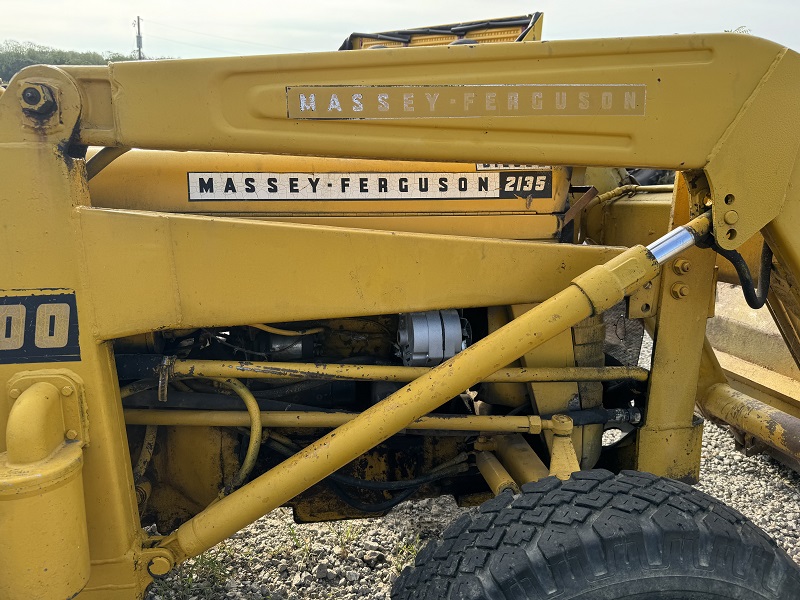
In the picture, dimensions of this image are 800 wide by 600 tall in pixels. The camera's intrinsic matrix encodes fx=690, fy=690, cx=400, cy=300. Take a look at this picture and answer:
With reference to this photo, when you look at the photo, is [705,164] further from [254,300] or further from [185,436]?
[185,436]

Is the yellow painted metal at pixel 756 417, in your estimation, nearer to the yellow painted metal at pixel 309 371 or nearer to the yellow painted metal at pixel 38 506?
the yellow painted metal at pixel 309 371

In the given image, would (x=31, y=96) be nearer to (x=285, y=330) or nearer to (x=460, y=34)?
(x=285, y=330)

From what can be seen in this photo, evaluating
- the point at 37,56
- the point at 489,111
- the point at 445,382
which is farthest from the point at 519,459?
the point at 37,56

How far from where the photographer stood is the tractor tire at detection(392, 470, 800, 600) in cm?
156

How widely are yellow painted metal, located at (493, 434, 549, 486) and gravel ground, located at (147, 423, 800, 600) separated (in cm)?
83

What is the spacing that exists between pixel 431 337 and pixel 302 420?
1.53ft

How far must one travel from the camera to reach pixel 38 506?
1.58m

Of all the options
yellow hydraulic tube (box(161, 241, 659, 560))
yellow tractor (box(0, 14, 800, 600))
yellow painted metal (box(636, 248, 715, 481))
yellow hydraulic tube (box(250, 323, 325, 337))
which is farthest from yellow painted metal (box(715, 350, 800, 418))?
yellow hydraulic tube (box(250, 323, 325, 337))

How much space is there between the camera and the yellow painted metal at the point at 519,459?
2.11 meters

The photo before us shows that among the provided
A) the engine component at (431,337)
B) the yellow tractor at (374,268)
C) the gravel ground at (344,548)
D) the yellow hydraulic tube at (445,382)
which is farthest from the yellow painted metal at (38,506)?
the gravel ground at (344,548)

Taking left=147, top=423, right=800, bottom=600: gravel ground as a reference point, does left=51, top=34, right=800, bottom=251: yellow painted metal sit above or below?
above

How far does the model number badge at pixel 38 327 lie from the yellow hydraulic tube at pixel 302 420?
0.39 meters

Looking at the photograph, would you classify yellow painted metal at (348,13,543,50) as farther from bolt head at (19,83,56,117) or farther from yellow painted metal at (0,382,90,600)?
yellow painted metal at (0,382,90,600)

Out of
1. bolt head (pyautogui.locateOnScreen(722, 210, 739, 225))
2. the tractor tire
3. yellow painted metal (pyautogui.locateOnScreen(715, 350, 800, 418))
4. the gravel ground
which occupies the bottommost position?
the gravel ground
